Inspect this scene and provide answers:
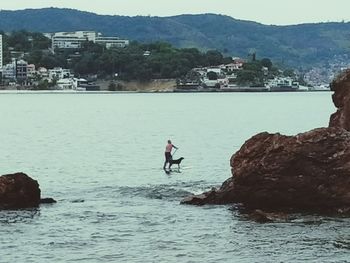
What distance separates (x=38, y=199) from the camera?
39.9 m

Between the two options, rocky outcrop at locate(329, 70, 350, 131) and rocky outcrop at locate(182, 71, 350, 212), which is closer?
rocky outcrop at locate(182, 71, 350, 212)

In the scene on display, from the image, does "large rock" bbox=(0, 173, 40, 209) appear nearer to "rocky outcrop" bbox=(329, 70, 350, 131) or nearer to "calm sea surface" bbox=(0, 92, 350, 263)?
"calm sea surface" bbox=(0, 92, 350, 263)

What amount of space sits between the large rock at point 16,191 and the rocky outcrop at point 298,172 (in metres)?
9.55

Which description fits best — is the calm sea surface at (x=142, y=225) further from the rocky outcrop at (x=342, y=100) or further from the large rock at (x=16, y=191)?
the rocky outcrop at (x=342, y=100)

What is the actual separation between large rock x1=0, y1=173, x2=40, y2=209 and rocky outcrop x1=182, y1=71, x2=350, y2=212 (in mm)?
9546

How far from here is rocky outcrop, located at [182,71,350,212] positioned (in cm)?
3600

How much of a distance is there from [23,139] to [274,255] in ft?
237

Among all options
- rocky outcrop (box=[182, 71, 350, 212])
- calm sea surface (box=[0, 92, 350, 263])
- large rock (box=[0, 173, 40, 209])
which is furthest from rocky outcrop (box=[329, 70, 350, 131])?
large rock (box=[0, 173, 40, 209])

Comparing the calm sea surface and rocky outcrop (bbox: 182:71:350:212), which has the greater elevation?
rocky outcrop (bbox: 182:71:350:212)

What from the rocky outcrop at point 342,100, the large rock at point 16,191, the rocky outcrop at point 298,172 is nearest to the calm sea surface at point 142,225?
the large rock at point 16,191

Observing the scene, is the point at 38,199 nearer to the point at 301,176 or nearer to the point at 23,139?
the point at 301,176

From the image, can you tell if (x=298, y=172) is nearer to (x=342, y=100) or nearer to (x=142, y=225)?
(x=142, y=225)

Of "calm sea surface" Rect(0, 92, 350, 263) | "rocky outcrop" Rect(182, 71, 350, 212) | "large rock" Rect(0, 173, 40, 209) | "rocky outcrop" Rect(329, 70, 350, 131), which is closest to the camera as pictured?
"calm sea surface" Rect(0, 92, 350, 263)

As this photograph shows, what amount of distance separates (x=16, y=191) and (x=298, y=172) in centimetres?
1281
